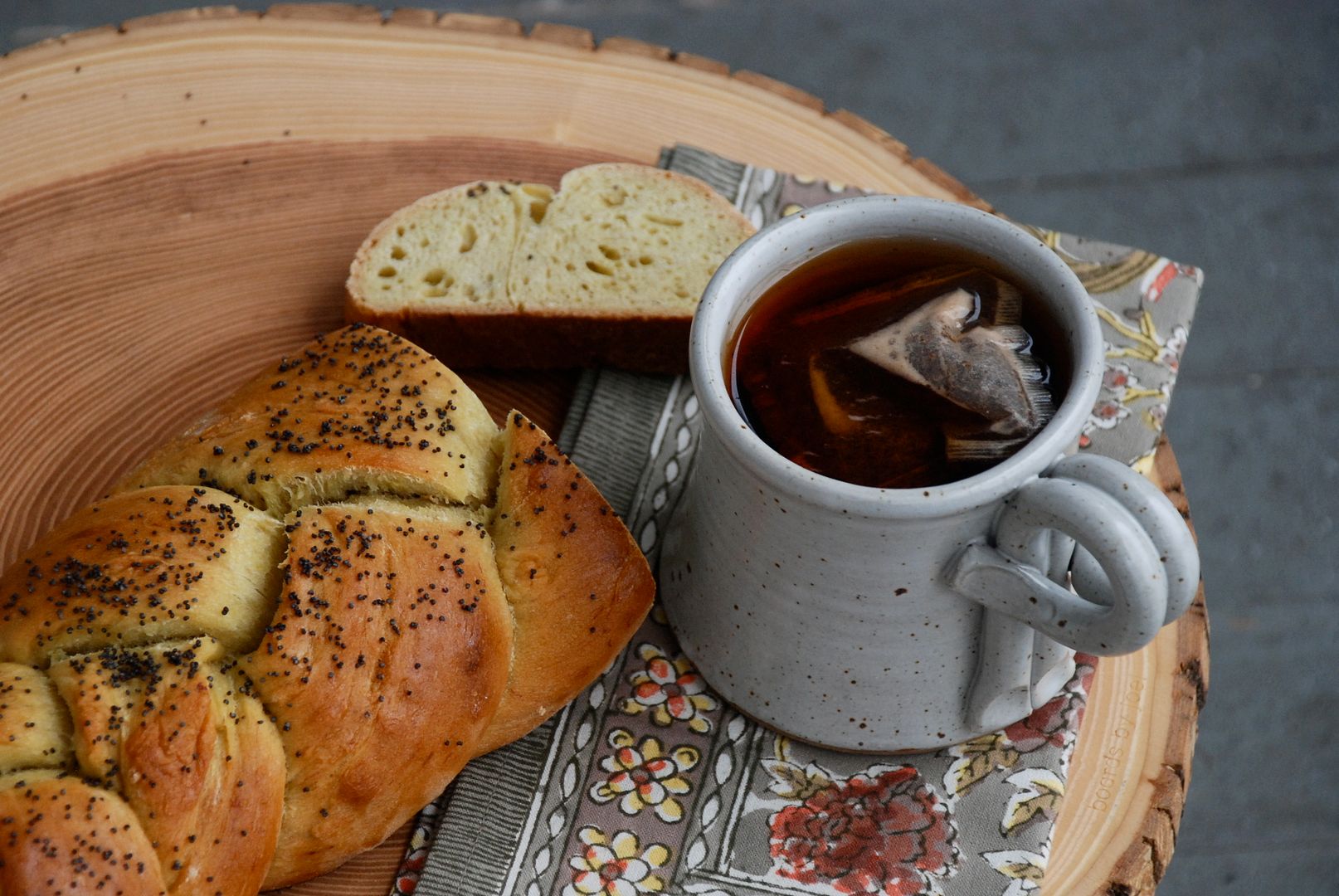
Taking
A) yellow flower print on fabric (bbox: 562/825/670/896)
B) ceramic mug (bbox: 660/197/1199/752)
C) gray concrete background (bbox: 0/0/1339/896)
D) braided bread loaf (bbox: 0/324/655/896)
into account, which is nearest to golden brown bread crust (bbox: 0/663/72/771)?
braided bread loaf (bbox: 0/324/655/896)

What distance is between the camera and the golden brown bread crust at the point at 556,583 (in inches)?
65.4

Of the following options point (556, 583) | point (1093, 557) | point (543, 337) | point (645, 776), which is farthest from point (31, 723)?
point (1093, 557)

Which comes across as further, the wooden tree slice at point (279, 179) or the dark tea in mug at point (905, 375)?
the wooden tree slice at point (279, 179)

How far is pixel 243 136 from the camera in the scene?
2.27 meters

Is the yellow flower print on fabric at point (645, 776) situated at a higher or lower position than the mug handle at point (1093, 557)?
lower

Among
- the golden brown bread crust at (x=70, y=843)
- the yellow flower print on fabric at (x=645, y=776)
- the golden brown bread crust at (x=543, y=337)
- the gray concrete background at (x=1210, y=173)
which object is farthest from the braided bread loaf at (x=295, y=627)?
the gray concrete background at (x=1210, y=173)

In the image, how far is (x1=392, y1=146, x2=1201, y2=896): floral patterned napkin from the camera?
5.32ft

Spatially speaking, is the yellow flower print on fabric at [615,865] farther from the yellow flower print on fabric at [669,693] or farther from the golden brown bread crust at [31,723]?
the golden brown bread crust at [31,723]

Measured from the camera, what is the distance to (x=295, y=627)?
151 cm

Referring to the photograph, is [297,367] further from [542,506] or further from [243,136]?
[243,136]

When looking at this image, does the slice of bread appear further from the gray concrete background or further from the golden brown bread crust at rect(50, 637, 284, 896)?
the gray concrete background

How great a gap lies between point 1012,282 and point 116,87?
62.1 inches

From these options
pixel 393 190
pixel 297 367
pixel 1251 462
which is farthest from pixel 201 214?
pixel 1251 462

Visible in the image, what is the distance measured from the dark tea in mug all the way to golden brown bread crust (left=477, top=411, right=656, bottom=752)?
0.28 metres
